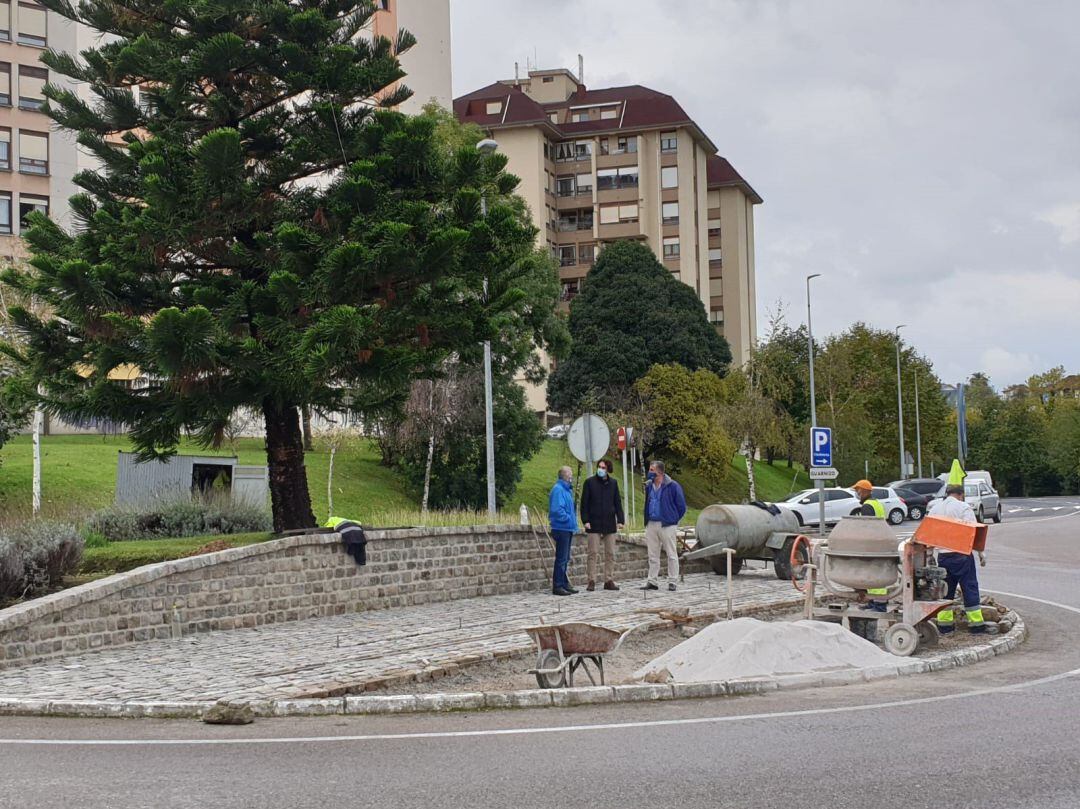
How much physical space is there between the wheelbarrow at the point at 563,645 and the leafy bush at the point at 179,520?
12473 millimetres

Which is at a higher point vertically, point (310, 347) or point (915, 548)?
point (310, 347)

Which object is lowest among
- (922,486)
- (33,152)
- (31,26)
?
(922,486)

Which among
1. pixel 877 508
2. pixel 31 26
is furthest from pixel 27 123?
pixel 877 508

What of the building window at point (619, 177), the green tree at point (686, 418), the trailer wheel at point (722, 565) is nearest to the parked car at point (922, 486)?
the green tree at point (686, 418)

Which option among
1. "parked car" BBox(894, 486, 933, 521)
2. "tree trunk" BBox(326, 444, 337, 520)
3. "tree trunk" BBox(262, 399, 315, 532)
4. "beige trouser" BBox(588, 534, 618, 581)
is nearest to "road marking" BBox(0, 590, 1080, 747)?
"beige trouser" BBox(588, 534, 618, 581)

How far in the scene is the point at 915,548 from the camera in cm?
1434

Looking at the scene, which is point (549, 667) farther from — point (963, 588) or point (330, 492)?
point (330, 492)

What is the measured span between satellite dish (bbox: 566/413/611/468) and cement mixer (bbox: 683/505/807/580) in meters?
3.86

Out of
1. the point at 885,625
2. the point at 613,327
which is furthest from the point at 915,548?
the point at 613,327

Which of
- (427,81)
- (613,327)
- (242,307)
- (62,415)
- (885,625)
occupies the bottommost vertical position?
(885,625)

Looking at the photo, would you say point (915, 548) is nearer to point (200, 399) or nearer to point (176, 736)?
point (176, 736)

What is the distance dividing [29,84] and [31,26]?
257 centimetres

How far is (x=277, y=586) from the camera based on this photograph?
53.1ft

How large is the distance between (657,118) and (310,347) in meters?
74.2
